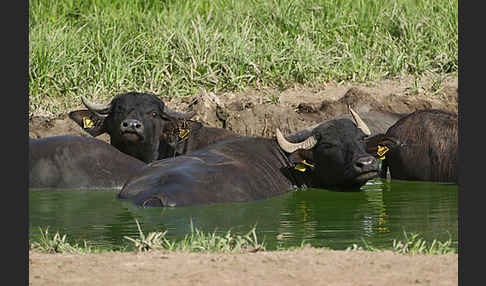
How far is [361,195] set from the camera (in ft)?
37.3

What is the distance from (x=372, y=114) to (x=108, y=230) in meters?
6.57

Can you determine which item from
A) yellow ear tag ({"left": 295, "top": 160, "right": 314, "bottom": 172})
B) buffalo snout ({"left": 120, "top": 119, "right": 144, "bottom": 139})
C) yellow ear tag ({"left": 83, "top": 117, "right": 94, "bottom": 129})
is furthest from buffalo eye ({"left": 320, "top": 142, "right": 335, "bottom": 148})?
yellow ear tag ({"left": 83, "top": 117, "right": 94, "bottom": 129})

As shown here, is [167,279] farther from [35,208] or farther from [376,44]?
[376,44]

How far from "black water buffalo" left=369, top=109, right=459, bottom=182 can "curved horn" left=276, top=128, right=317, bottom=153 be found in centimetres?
105

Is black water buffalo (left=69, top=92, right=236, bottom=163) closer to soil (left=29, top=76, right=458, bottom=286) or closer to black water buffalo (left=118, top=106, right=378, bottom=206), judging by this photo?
black water buffalo (left=118, top=106, right=378, bottom=206)

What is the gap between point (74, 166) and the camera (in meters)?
11.6

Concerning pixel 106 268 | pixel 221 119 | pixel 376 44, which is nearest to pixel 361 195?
pixel 221 119

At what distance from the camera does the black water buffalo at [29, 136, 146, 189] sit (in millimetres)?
11531

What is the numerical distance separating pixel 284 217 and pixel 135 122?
3.42 m

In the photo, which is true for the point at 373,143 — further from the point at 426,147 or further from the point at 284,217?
the point at 284,217

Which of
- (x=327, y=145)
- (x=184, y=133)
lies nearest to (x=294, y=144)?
(x=327, y=145)

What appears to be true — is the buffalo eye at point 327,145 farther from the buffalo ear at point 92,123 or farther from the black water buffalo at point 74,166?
the buffalo ear at point 92,123

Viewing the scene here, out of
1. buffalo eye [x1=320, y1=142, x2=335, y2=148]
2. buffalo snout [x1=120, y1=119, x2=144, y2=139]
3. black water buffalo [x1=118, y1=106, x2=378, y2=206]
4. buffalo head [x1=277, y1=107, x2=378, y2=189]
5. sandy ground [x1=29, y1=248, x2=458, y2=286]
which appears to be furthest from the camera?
buffalo snout [x1=120, y1=119, x2=144, y2=139]

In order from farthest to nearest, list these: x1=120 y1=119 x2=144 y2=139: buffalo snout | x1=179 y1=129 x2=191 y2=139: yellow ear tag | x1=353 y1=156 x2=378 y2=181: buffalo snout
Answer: x1=179 y1=129 x2=191 y2=139: yellow ear tag → x1=120 y1=119 x2=144 y2=139: buffalo snout → x1=353 y1=156 x2=378 y2=181: buffalo snout
